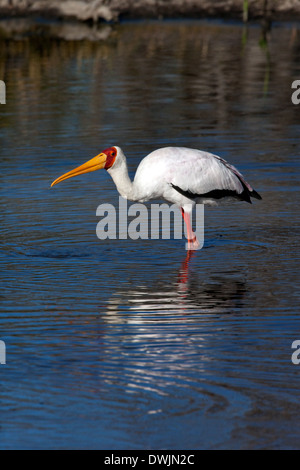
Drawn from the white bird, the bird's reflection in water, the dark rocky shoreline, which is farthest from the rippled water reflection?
the dark rocky shoreline

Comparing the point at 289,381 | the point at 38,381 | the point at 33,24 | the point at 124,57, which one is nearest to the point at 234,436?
the point at 289,381

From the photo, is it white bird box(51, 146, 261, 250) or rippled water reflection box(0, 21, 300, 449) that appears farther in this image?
white bird box(51, 146, 261, 250)

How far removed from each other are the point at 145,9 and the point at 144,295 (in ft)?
99.1

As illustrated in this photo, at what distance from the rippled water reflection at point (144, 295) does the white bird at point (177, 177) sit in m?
0.38

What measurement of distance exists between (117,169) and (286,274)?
2145 millimetres

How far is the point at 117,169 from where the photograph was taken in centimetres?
1012

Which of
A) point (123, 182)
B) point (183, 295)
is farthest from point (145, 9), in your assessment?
point (183, 295)

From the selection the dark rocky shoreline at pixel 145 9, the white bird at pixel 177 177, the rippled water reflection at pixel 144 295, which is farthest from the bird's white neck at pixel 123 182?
the dark rocky shoreline at pixel 145 9

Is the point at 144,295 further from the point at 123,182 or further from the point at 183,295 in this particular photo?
the point at 123,182

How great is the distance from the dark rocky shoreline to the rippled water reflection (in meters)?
17.1

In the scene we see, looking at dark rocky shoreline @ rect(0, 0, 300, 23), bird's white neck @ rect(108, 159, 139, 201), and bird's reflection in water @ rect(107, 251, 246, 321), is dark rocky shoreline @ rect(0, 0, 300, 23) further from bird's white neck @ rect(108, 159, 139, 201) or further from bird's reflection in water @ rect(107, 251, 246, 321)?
bird's reflection in water @ rect(107, 251, 246, 321)

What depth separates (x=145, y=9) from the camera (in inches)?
1470

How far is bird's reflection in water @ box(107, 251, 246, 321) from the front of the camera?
313 inches

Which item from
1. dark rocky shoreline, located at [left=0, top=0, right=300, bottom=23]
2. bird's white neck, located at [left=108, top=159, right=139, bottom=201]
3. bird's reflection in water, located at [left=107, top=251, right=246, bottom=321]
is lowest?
bird's reflection in water, located at [left=107, top=251, right=246, bottom=321]
